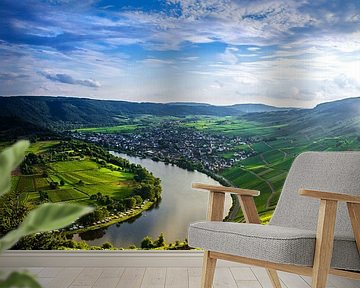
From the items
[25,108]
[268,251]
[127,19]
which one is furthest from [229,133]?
[268,251]

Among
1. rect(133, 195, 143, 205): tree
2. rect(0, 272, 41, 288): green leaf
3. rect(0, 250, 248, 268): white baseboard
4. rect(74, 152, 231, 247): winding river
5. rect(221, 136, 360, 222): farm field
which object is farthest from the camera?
rect(221, 136, 360, 222): farm field

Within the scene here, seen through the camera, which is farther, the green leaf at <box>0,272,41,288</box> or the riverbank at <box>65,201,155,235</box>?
the riverbank at <box>65,201,155,235</box>

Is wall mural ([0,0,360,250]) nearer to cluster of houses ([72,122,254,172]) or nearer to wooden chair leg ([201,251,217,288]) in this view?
cluster of houses ([72,122,254,172])

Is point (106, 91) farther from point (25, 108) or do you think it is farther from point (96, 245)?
point (96, 245)

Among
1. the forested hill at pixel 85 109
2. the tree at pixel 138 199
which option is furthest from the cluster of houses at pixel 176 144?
the tree at pixel 138 199

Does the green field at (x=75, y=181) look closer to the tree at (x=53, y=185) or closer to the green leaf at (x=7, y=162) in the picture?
the tree at (x=53, y=185)

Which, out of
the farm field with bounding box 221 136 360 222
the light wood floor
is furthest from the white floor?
the farm field with bounding box 221 136 360 222

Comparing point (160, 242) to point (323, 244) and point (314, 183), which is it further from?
point (323, 244)
